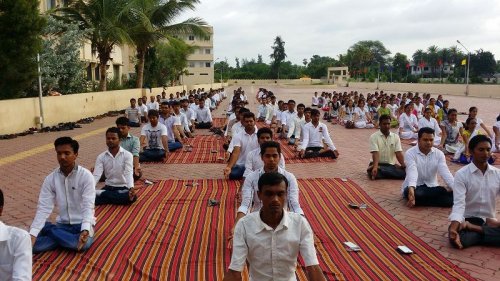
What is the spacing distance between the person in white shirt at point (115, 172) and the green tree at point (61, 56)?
12.7 m

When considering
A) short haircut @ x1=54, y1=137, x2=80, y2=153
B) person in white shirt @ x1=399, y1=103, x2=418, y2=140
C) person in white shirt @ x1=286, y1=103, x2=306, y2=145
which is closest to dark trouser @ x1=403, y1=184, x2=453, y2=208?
short haircut @ x1=54, y1=137, x2=80, y2=153

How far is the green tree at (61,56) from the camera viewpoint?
18.5 metres

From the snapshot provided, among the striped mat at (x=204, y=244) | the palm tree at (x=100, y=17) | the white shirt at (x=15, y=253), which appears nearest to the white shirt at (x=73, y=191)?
the striped mat at (x=204, y=244)

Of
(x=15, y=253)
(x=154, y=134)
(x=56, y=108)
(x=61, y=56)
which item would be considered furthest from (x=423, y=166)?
(x=61, y=56)

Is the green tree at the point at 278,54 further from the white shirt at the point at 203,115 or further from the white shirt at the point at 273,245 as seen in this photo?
the white shirt at the point at 273,245

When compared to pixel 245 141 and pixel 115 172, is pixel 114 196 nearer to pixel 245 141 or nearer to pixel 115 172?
pixel 115 172

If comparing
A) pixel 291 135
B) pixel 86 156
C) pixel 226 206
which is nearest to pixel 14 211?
pixel 226 206

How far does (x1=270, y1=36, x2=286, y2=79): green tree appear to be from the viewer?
10306 centimetres

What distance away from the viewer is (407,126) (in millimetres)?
13977

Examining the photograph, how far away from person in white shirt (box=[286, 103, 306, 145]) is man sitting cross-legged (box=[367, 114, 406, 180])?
3.14 m

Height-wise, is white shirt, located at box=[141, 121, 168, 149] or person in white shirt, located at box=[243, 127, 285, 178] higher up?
person in white shirt, located at box=[243, 127, 285, 178]

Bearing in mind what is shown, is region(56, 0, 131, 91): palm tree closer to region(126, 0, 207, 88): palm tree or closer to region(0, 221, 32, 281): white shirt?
region(126, 0, 207, 88): palm tree

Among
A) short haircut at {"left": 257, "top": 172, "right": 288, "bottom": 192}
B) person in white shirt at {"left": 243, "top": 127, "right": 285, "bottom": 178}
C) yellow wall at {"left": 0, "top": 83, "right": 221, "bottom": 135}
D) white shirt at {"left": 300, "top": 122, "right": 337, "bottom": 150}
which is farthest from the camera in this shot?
yellow wall at {"left": 0, "top": 83, "right": 221, "bottom": 135}

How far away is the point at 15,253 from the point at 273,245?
1.60 m
